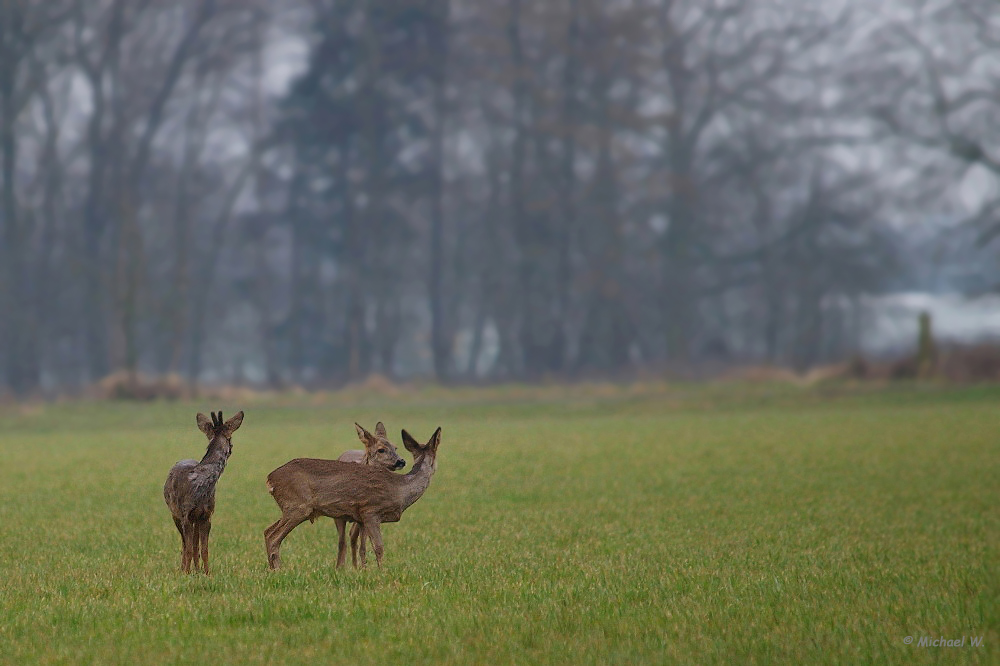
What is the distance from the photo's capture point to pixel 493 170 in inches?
2527

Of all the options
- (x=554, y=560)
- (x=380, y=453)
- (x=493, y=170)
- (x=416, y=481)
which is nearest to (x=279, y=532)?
(x=380, y=453)

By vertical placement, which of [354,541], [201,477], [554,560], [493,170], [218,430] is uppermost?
[493,170]

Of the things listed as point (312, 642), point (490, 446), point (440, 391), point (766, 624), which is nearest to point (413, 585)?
point (312, 642)

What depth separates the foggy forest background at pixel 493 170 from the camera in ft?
186

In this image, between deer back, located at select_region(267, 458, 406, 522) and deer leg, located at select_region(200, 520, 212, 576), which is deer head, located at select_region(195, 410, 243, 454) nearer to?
deer back, located at select_region(267, 458, 406, 522)

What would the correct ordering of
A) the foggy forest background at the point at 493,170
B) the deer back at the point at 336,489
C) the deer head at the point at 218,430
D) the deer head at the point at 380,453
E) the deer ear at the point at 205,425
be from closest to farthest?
the deer ear at the point at 205,425 < the deer head at the point at 218,430 < the deer back at the point at 336,489 < the deer head at the point at 380,453 < the foggy forest background at the point at 493,170

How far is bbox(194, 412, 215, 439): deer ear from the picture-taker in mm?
8477

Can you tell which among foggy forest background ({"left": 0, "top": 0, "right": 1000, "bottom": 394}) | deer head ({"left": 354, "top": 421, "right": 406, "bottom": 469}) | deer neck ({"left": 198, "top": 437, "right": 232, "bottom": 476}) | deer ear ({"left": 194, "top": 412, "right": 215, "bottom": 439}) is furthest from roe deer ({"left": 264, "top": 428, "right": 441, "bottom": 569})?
foggy forest background ({"left": 0, "top": 0, "right": 1000, "bottom": 394})

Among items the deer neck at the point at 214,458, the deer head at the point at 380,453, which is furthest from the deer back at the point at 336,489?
the deer neck at the point at 214,458

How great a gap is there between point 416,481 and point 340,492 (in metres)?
0.57

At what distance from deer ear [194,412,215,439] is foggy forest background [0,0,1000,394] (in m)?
46.7

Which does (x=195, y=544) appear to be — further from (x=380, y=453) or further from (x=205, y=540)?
(x=380, y=453)

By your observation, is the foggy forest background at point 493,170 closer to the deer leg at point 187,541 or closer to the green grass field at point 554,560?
the green grass field at point 554,560

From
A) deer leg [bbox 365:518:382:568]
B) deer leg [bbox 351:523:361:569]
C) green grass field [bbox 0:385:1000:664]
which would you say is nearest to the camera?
green grass field [bbox 0:385:1000:664]
